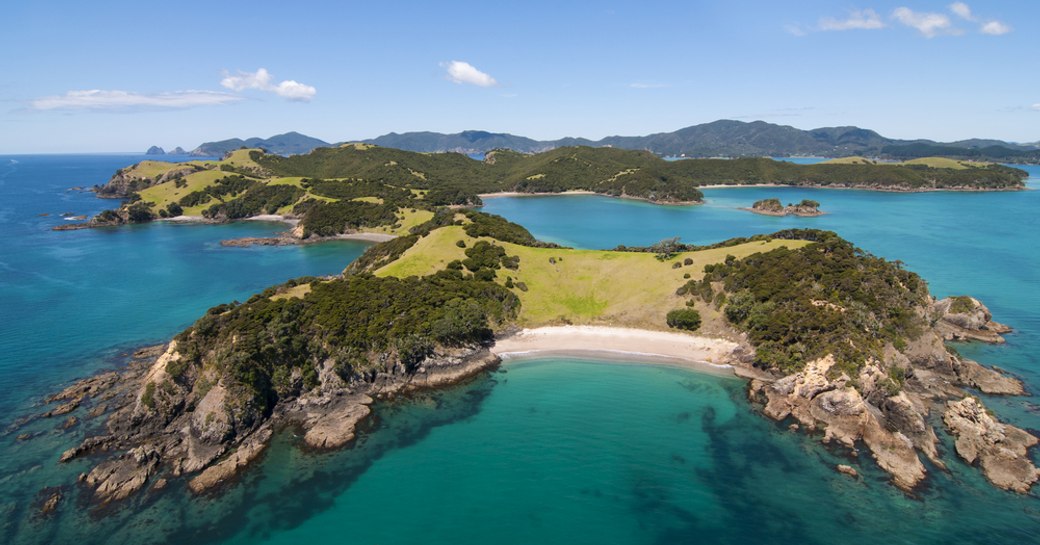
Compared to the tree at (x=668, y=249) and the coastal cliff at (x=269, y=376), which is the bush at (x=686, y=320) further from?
the coastal cliff at (x=269, y=376)

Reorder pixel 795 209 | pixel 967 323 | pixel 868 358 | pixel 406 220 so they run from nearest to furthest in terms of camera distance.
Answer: pixel 868 358 → pixel 967 323 → pixel 406 220 → pixel 795 209

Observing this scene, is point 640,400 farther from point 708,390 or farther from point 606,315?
point 606,315

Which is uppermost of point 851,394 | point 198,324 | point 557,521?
point 198,324

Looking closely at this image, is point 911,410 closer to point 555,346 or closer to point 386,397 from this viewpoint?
point 555,346

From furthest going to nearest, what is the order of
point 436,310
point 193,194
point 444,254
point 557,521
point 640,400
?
1. point 193,194
2. point 444,254
3. point 436,310
4. point 640,400
5. point 557,521

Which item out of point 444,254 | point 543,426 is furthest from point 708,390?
point 444,254

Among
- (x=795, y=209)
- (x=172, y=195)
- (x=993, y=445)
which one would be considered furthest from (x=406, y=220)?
(x=795, y=209)

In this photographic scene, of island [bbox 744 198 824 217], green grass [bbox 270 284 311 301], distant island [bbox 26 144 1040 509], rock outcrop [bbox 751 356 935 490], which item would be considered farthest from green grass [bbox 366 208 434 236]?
island [bbox 744 198 824 217]
